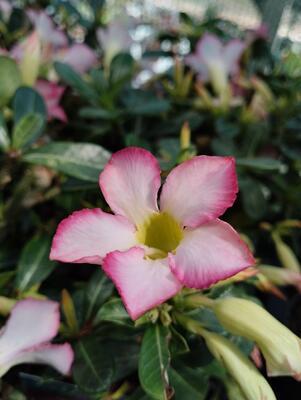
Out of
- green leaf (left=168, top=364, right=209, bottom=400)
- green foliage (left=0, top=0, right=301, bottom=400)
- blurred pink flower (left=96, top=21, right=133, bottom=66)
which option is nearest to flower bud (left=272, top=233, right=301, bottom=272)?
green foliage (left=0, top=0, right=301, bottom=400)

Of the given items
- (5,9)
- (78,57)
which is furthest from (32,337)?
(5,9)

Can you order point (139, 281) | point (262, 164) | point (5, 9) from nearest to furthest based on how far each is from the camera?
point (139, 281)
point (262, 164)
point (5, 9)

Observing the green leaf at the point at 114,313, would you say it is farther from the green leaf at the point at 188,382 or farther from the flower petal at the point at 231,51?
the flower petal at the point at 231,51

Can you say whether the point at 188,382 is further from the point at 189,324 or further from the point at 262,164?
the point at 262,164

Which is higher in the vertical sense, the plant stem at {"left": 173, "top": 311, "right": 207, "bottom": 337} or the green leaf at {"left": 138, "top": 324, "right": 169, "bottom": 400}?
the plant stem at {"left": 173, "top": 311, "right": 207, "bottom": 337}

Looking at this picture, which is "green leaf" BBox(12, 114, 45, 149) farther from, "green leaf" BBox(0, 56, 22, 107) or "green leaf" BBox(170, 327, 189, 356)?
"green leaf" BBox(170, 327, 189, 356)

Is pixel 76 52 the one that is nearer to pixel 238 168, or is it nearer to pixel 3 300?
pixel 238 168

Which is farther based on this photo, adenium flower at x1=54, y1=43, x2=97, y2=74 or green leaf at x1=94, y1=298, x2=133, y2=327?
adenium flower at x1=54, y1=43, x2=97, y2=74

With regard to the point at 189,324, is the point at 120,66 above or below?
above
